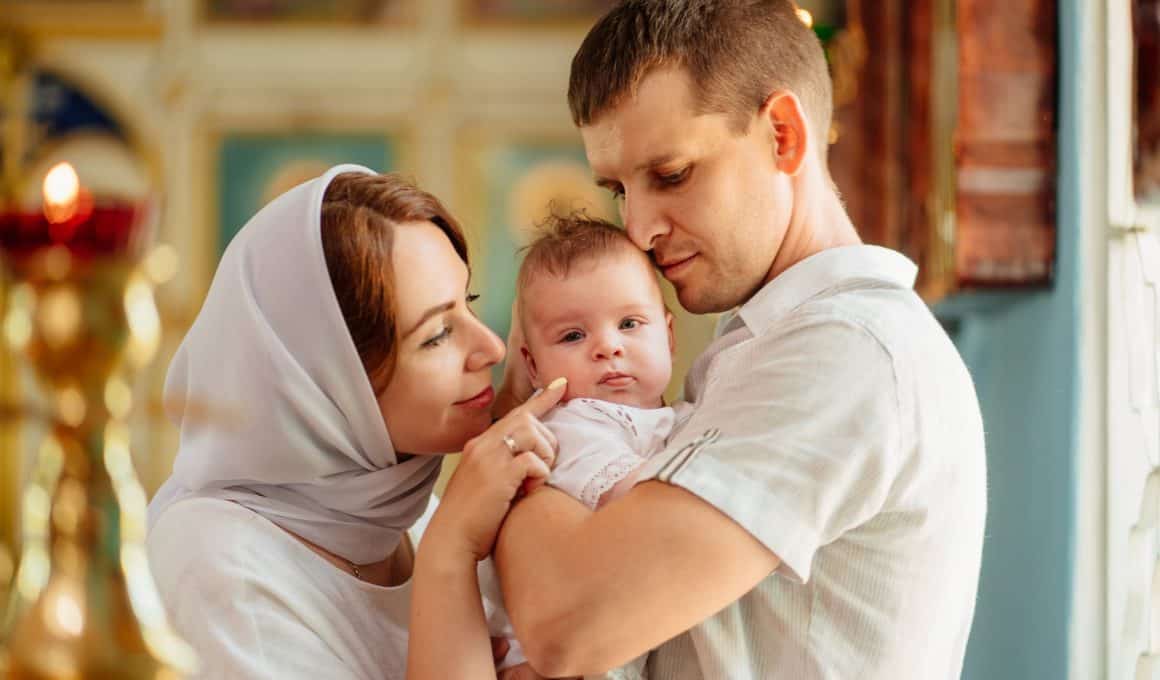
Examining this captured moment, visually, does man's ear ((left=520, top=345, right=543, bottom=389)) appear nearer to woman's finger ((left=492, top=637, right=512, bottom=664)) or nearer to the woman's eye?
the woman's eye

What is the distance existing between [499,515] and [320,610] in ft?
1.15

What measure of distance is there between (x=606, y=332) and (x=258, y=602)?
0.63m

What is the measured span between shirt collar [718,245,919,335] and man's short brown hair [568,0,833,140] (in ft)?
0.74

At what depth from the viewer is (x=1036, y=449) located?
2830 millimetres

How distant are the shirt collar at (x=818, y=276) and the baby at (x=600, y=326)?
20cm

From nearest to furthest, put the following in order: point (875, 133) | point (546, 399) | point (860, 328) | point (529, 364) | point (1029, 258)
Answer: point (860, 328) < point (546, 399) < point (529, 364) < point (1029, 258) < point (875, 133)

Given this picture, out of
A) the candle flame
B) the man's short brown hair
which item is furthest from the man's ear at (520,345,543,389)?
the candle flame

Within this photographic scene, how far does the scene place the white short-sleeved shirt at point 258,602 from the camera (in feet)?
5.99

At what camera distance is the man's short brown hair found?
1.90m

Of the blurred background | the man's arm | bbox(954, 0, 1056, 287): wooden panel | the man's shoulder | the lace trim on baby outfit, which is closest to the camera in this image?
the man's arm

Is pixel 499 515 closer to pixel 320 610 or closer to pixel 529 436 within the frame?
pixel 529 436

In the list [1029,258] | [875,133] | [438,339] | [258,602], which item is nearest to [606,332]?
[438,339]

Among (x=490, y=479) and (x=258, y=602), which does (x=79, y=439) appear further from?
(x=258, y=602)

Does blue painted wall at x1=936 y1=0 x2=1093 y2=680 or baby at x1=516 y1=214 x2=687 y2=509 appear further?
blue painted wall at x1=936 y1=0 x2=1093 y2=680
